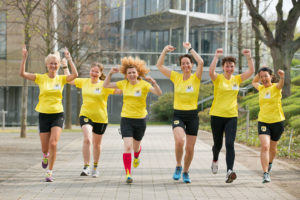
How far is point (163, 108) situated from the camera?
36.5m

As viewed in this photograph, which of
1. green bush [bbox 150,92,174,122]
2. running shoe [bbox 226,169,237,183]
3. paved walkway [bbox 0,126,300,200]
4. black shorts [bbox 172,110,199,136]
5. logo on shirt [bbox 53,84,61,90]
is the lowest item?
green bush [bbox 150,92,174,122]

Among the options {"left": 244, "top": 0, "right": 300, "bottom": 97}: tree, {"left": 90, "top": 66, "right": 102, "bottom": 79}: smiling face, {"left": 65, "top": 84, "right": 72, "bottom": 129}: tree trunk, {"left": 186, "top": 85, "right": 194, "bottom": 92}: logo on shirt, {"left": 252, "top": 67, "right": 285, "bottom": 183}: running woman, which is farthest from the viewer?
{"left": 65, "top": 84, "right": 72, "bottom": 129}: tree trunk

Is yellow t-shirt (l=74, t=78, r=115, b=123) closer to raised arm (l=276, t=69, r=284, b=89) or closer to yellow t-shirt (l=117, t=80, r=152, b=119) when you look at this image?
yellow t-shirt (l=117, t=80, r=152, b=119)

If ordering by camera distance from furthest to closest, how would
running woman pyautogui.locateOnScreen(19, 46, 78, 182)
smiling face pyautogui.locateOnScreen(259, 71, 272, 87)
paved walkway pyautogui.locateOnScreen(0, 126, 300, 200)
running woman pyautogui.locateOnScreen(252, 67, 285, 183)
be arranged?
1. smiling face pyautogui.locateOnScreen(259, 71, 272, 87)
2. running woman pyautogui.locateOnScreen(252, 67, 285, 183)
3. running woman pyautogui.locateOnScreen(19, 46, 78, 182)
4. paved walkway pyautogui.locateOnScreen(0, 126, 300, 200)

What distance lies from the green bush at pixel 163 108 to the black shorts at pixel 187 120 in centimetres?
2738

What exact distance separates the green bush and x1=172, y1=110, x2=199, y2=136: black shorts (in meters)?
27.4

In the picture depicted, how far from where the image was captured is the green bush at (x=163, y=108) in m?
36.5

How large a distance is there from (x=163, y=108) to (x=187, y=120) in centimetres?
2754

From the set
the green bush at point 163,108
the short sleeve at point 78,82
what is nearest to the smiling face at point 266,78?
the short sleeve at point 78,82

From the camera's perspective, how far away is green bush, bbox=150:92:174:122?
36500mm

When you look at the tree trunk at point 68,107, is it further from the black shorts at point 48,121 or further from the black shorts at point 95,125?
the black shorts at point 48,121

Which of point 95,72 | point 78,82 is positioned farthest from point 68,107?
point 95,72

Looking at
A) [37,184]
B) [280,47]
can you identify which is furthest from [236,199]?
[280,47]

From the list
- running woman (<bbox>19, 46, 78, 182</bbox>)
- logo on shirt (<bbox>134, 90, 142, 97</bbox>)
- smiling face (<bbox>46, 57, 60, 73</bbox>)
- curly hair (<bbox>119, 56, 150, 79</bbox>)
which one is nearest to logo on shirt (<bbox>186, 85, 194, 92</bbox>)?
logo on shirt (<bbox>134, 90, 142, 97</bbox>)
